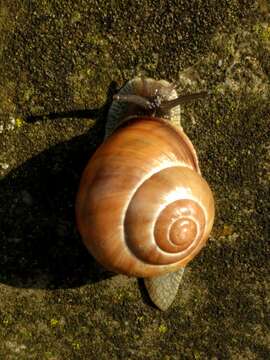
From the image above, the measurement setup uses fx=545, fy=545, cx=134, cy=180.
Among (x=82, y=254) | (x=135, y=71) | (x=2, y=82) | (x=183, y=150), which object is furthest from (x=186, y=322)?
→ (x=2, y=82)

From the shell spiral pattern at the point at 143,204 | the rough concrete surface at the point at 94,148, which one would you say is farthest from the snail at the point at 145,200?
the rough concrete surface at the point at 94,148

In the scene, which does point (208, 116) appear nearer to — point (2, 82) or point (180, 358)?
point (2, 82)

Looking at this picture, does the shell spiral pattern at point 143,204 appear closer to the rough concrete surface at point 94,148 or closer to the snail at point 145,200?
the snail at point 145,200

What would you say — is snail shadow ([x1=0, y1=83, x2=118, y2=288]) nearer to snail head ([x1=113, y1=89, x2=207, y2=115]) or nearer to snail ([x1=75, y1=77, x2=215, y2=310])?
snail head ([x1=113, y1=89, x2=207, y2=115])

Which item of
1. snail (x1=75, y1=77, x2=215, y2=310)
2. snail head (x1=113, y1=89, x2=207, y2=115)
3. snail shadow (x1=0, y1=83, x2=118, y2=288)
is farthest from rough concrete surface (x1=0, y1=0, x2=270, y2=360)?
snail (x1=75, y1=77, x2=215, y2=310)

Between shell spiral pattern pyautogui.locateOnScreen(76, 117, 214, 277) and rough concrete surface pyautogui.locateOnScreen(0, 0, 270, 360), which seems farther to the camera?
rough concrete surface pyautogui.locateOnScreen(0, 0, 270, 360)

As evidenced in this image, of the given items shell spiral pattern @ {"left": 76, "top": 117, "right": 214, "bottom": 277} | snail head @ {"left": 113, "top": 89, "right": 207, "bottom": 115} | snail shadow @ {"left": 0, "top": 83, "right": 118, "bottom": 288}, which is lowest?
snail shadow @ {"left": 0, "top": 83, "right": 118, "bottom": 288}
